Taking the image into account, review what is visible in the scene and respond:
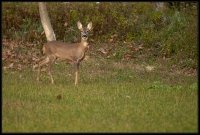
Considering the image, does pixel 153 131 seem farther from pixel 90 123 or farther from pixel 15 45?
pixel 15 45

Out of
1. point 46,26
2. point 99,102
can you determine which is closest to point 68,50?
point 99,102

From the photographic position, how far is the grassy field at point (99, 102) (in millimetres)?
8891

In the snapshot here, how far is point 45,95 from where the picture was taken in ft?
36.5

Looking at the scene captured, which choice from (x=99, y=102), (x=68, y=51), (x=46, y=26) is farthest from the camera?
(x=46, y=26)

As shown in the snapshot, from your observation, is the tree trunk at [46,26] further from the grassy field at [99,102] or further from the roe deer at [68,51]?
the roe deer at [68,51]

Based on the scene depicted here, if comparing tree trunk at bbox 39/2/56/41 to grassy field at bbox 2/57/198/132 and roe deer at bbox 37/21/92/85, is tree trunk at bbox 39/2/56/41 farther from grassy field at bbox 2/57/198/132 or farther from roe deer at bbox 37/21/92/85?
roe deer at bbox 37/21/92/85

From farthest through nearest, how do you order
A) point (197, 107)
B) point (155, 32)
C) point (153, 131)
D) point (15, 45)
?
point (155, 32) → point (15, 45) → point (197, 107) → point (153, 131)

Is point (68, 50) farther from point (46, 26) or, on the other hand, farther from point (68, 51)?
point (46, 26)

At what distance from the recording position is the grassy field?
8.89 m

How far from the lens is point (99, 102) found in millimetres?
10602

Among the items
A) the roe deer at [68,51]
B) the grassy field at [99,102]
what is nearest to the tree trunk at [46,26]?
the grassy field at [99,102]

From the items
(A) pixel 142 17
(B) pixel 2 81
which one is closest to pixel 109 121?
(B) pixel 2 81

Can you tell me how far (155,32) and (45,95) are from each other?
9.41 m

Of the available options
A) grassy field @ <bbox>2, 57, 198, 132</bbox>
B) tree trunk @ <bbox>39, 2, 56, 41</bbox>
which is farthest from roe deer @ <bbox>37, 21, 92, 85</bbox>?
tree trunk @ <bbox>39, 2, 56, 41</bbox>
